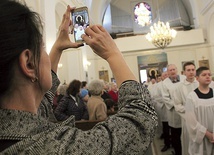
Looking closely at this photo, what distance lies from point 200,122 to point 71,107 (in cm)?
207

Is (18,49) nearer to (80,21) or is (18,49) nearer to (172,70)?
(80,21)

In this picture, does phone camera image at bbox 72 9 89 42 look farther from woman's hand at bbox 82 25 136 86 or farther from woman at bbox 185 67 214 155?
woman at bbox 185 67 214 155

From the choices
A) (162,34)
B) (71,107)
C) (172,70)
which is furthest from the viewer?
(162,34)

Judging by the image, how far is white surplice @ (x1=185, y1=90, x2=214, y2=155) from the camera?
318 centimetres

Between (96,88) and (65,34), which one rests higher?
(65,34)

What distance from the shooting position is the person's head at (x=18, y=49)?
60 centimetres

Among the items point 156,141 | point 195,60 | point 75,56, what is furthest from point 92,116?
point 195,60

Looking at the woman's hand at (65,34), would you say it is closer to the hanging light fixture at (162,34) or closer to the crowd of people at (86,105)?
the crowd of people at (86,105)

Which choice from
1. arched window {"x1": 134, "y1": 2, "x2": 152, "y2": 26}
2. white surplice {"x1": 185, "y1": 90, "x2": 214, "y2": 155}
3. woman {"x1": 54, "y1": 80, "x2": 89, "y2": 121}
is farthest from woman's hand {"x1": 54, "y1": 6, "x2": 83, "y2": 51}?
arched window {"x1": 134, "y1": 2, "x2": 152, "y2": 26}

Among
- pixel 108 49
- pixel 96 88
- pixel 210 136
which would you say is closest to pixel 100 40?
pixel 108 49

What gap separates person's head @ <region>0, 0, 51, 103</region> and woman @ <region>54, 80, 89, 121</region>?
9.87ft

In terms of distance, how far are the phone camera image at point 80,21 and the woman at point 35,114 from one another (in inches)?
17.8

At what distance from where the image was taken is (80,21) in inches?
46.5

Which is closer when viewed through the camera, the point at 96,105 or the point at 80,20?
the point at 80,20
